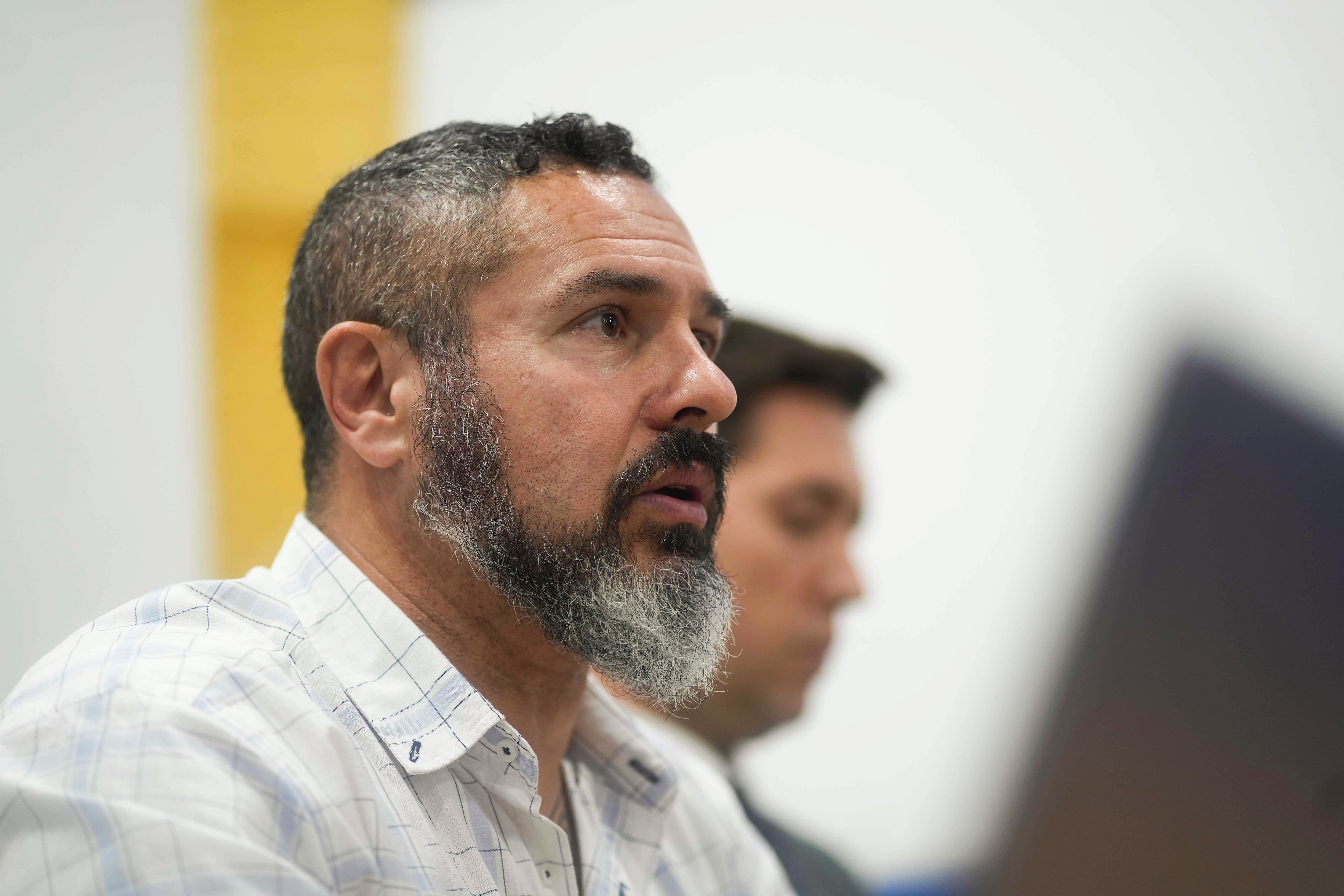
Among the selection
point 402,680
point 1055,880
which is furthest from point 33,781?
point 1055,880

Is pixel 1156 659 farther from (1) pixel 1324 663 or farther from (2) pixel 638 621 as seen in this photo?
(2) pixel 638 621

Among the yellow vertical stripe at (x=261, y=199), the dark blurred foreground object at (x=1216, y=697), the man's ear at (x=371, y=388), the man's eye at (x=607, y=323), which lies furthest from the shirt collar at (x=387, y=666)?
the yellow vertical stripe at (x=261, y=199)

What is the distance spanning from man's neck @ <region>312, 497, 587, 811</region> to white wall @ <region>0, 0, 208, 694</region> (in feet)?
4.83

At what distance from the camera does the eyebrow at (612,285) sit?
43.8 inches

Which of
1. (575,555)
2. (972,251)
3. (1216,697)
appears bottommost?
(1216,697)

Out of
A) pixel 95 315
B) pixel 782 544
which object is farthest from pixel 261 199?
pixel 782 544

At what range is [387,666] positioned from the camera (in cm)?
105

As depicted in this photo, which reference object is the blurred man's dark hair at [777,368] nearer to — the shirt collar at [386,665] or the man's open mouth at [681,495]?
the man's open mouth at [681,495]

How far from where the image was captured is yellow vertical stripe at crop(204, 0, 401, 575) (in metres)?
2.66

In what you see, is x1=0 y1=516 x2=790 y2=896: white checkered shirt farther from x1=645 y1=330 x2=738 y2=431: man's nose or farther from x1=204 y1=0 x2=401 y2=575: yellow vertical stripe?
x1=204 y1=0 x2=401 y2=575: yellow vertical stripe

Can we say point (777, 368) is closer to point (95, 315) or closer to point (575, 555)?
point (575, 555)

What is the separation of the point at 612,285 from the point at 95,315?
5.68 feet

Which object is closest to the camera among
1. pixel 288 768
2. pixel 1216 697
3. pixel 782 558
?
pixel 288 768

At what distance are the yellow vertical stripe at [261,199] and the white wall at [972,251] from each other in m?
0.51
